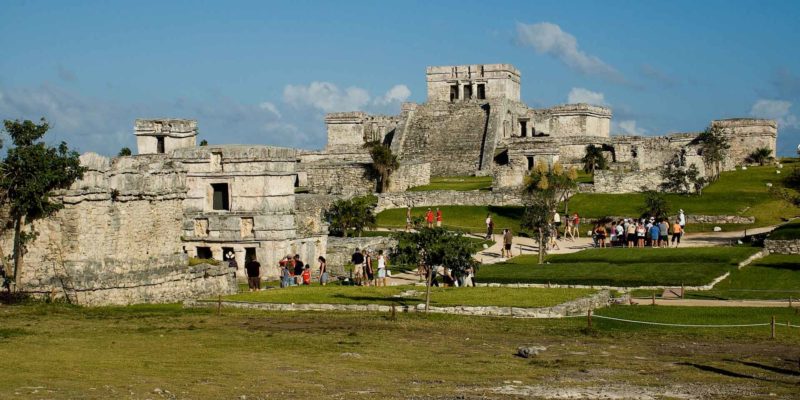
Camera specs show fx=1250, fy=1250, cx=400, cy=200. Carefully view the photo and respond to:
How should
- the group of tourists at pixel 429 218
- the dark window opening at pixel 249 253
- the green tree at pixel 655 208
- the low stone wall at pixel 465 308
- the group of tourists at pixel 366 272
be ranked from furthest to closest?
the group of tourists at pixel 429 218 < the green tree at pixel 655 208 < the dark window opening at pixel 249 253 < the group of tourists at pixel 366 272 < the low stone wall at pixel 465 308

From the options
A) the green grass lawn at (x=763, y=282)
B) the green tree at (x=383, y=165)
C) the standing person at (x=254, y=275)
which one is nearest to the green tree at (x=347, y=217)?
the green tree at (x=383, y=165)

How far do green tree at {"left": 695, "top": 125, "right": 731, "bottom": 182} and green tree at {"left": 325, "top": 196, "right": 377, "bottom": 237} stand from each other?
21553 mm

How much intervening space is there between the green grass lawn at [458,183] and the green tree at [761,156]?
743 inches

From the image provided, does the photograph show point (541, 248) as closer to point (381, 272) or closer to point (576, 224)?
point (381, 272)

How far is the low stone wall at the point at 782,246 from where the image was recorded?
41.1 metres

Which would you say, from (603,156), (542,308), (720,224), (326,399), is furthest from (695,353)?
(603,156)

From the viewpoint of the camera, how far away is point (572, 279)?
3525 cm

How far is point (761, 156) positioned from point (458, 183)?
73.0ft

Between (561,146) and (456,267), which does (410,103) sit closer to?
(561,146)

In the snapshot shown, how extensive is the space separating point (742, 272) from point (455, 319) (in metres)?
12.5

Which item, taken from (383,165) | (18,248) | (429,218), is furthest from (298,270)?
(383,165)

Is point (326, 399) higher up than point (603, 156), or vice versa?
point (603, 156)

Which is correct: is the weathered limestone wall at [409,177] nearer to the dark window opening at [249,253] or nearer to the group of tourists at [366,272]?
the dark window opening at [249,253]

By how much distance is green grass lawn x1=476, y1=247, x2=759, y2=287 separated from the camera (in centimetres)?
3509
